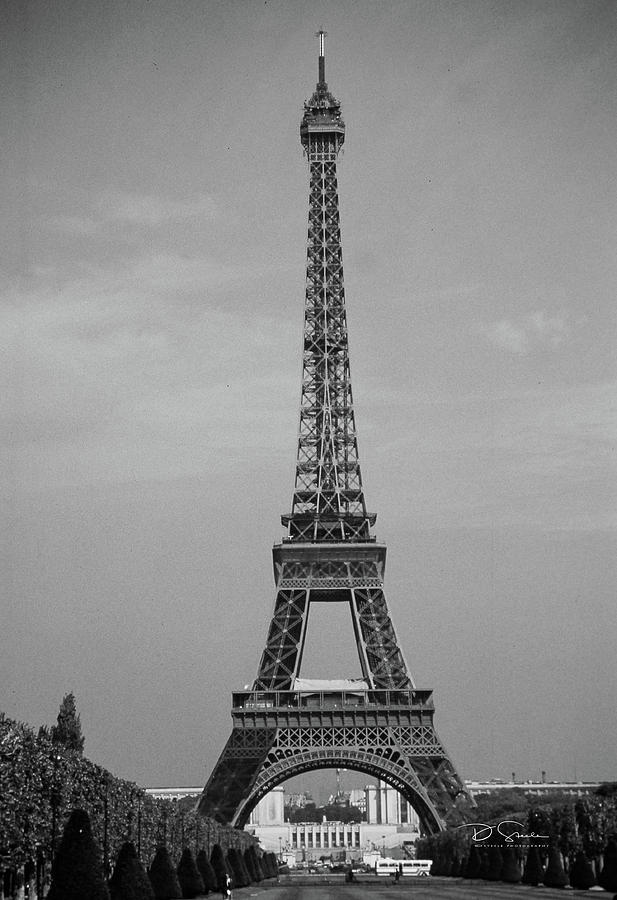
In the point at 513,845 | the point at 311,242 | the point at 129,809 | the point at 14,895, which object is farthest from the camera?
the point at 311,242

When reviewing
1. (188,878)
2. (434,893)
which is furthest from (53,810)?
(434,893)

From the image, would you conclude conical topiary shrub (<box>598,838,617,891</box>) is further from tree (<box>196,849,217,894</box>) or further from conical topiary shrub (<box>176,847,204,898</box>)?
tree (<box>196,849,217,894</box>)

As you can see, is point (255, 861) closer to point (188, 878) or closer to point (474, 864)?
point (474, 864)

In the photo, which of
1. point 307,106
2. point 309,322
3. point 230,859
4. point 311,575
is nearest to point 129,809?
point 230,859

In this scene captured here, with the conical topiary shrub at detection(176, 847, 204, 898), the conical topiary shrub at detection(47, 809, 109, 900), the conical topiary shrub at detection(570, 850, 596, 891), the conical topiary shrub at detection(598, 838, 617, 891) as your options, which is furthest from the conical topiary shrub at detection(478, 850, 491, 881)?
the conical topiary shrub at detection(47, 809, 109, 900)

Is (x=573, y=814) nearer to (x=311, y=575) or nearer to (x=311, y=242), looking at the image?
(x=311, y=575)

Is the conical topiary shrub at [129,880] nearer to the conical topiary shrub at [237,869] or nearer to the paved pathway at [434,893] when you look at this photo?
the paved pathway at [434,893]
